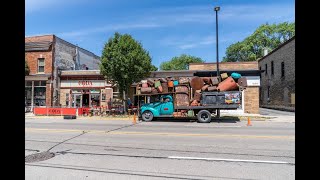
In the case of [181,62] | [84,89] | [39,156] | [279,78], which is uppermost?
[181,62]

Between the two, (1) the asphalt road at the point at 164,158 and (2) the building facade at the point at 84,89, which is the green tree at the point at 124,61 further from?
(1) the asphalt road at the point at 164,158

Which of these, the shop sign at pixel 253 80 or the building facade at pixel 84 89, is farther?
the building facade at pixel 84 89

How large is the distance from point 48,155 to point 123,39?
61.4 ft

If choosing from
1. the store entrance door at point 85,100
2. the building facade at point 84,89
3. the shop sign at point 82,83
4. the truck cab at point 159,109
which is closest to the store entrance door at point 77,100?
the building facade at point 84,89

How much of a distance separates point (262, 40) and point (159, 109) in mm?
58354

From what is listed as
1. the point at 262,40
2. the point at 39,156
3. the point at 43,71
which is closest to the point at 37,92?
the point at 43,71

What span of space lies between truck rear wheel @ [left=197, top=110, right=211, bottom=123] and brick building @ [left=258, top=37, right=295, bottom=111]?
13635 mm

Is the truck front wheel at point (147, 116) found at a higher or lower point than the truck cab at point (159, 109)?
lower

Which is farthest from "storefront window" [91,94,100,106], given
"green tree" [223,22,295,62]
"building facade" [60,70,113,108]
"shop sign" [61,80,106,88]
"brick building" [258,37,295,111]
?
"green tree" [223,22,295,62]

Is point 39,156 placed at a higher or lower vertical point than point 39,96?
lower

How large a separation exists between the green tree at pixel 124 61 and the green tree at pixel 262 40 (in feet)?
161

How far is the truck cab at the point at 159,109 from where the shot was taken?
68.2 ft

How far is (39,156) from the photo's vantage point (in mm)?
8547

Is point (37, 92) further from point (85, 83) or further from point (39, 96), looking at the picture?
point (85, 83)
